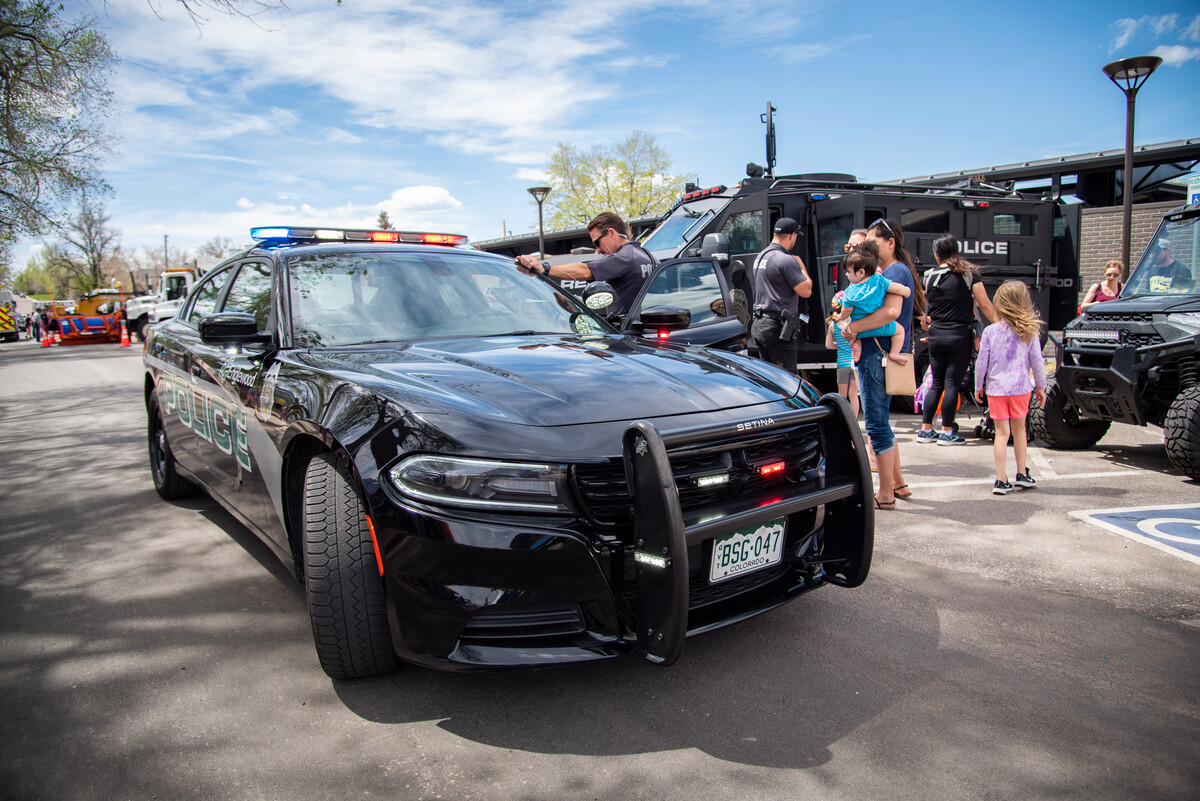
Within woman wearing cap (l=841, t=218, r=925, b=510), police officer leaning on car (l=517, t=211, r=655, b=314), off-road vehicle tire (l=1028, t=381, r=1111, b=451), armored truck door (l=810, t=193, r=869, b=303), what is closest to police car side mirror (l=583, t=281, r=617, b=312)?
police officer leaning on car (l=517, t=211, r=655, b=314)

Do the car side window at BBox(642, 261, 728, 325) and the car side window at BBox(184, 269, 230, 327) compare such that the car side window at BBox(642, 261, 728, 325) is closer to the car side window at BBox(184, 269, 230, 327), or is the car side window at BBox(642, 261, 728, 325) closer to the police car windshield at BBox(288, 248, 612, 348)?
the police car windshield at BBox(288, 248, 612, 348)

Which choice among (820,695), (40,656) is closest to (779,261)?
(820,695)

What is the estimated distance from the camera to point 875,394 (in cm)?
487

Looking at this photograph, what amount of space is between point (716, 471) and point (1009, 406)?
12.0ft

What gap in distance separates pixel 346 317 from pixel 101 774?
6.21 ft

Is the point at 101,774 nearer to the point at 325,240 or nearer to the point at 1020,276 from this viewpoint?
the point at 325,240

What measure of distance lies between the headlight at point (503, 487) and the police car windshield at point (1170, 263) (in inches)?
235

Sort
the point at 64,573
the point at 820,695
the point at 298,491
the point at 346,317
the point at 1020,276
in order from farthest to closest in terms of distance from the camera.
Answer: the point at 1020,276, the point at 64,573, the point at 346,317, the point at 298,491, the point at 820,695

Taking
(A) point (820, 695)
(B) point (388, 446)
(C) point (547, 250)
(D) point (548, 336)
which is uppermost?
(C) point (547, 250)

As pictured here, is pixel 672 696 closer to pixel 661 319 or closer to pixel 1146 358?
pixel 661 319

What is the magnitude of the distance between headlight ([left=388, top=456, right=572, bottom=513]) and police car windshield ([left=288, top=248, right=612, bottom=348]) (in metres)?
1.28

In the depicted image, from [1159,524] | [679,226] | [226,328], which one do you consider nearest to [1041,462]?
[1159,524]

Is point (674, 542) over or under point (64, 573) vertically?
over

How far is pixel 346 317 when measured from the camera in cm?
339
